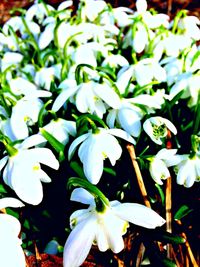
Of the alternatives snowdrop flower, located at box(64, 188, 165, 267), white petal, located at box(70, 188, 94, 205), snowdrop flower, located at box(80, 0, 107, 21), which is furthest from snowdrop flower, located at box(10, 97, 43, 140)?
snowdrop flower, located at box(80, 0, 107, 21)

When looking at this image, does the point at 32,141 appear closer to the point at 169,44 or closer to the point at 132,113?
the point at 132,113

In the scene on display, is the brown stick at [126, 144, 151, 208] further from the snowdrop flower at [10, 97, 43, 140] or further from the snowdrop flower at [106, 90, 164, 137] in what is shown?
the snowdrop flower at [10, 97, 43, 140]

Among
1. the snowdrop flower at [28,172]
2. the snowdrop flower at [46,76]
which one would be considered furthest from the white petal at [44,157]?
the snowdrop flower at [46,76]

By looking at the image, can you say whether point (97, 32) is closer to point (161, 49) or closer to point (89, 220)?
point (161, 49)

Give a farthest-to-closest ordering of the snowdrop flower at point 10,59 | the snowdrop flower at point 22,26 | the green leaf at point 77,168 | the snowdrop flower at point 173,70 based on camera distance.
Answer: the snowdrop flower at point 22,26 < the snowdrop flower at point 10,59 < the snowdrop flower at point 173,70 < the green leaf at point 77,168

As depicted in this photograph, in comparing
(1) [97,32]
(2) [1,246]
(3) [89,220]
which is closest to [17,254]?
(2) [1,246]

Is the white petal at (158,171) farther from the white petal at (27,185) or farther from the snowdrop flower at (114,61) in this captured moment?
the snowdrop flower at (114,61)
